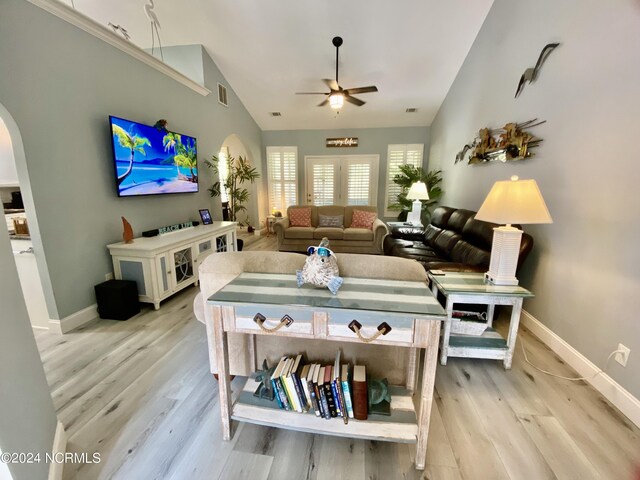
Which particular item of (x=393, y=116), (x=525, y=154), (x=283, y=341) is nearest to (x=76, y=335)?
(x=283, y=341)

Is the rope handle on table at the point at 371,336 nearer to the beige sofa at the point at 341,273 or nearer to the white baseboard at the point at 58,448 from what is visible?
the beige sofa at the point at 341,273

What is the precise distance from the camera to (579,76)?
1.91 m

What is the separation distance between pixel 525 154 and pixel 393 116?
3.79m

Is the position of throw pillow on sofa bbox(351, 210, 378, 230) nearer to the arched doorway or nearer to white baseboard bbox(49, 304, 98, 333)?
white baseboard bbox(49, 304, 98, 333)

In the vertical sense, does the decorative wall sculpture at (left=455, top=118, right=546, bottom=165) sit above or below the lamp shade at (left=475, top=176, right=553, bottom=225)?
above

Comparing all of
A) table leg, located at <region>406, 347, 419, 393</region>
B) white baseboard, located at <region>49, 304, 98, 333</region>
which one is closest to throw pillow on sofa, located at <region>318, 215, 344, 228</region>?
white baseboard, located at <region>49, 304, 98, 333</region>

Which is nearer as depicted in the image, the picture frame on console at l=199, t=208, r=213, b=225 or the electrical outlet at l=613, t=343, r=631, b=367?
the electrical outlet at l=613, t=343, r=631, b=367

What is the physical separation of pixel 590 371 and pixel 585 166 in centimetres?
141

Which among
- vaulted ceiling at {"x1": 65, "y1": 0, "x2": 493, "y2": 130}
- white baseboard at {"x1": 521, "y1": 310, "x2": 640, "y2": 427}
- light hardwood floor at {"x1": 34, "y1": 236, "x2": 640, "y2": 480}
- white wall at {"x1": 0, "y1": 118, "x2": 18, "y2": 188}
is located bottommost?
light hardwood floor at {"x1": 34, "y1": 236, "x2": 640, "y2": 480}

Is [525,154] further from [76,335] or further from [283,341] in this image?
[76,335]

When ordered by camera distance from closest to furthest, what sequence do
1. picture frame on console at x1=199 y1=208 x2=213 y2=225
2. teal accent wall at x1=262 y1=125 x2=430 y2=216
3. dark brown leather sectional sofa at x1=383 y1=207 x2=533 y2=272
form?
1. dark brown leather sectional sofa at x1=383 y1=207 x2=533 y2=272
2. picture frame on console at x1=199 y1=208 x2=213 y2=225
3. teal accent wall at x1=262 y1=125 x2=430 y2=216

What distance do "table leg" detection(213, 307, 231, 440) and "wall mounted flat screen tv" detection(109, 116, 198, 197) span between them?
7.79 feet

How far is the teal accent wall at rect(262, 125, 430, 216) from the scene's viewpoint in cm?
618

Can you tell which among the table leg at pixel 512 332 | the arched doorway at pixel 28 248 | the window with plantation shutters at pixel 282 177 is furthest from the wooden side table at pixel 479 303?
the window with plantation shutters at pixel 282 177
